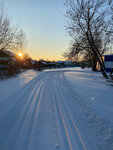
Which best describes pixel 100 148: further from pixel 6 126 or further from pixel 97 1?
pixel 97 1

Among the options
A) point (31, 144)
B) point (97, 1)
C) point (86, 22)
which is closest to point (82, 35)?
point (86, 22)

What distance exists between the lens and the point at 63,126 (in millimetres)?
3566

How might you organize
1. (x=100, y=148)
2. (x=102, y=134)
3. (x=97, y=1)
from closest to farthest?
1. (x=100, y=148)
2. (x=102, y=134)
3. (x=97, y=1)

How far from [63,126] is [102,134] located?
1234mm

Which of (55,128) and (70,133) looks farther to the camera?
(55,128)

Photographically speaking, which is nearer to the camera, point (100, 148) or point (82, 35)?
point (100, 148)

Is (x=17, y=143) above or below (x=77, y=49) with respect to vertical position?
below

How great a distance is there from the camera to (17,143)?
279 centimetres

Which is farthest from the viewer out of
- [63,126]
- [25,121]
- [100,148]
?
[25,121]

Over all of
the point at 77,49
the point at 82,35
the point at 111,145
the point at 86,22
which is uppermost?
the point at 86,22

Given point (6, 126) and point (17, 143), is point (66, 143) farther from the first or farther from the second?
point (6, 126)

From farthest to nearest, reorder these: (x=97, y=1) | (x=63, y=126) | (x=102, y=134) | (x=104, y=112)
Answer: (x=97, y=1) → (x=104, y=112) → (x=63, y=126) → (x=102, y=134)

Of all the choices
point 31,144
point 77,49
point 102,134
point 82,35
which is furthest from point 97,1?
point 31,144

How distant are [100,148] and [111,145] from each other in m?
0.36
